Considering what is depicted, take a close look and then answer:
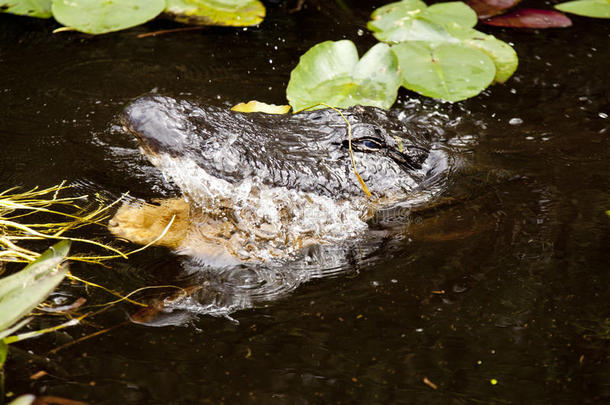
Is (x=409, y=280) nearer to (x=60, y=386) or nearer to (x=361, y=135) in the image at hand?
(x=361, y=135)

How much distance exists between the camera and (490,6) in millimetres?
4547

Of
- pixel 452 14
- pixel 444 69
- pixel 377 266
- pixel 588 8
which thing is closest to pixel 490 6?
pixel 452 14

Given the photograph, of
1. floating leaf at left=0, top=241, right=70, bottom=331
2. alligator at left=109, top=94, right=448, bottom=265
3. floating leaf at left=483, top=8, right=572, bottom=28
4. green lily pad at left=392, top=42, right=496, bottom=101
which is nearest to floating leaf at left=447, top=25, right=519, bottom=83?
green lily pad at left=392, top=42, right=496, bottom=101

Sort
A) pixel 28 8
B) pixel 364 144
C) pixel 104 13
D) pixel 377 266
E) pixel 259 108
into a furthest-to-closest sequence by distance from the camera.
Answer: pixel 28 8, pixel 104 13, pixel 259 108, pixel 364 144, pixel 377 266

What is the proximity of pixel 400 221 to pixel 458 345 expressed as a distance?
81 centimetres

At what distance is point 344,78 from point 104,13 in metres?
1.53

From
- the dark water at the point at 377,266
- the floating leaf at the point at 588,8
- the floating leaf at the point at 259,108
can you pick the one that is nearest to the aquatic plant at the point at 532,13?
the floating leaf at the point at 588,8

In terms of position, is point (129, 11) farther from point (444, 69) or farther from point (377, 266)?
point (377, 266)

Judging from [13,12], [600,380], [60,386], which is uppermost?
[13,12]

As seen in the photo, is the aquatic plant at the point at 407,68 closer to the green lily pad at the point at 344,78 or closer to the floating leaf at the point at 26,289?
the green lily pad at the point at 344,78

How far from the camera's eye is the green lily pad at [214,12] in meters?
4.24

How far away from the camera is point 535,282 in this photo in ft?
8.41

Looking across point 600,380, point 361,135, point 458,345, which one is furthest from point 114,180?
point 600,380

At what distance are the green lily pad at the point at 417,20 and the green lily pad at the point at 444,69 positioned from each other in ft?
0.39
